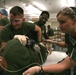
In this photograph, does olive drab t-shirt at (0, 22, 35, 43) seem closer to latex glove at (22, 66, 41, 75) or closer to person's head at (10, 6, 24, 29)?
person's head at (10, 6, 24, 29)

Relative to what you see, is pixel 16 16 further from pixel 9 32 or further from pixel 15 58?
pixel 15 58

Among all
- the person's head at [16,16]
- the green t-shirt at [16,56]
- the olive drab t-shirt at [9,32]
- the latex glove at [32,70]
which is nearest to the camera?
the latex glove at [32,70]

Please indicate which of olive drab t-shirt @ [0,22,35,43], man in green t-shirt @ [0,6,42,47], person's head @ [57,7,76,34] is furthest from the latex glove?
olive drab t-shirt @ [0,22,35,43]

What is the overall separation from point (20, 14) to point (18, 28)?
213 millimetres

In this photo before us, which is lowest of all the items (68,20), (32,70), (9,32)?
(32,70)

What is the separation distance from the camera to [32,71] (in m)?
1.19

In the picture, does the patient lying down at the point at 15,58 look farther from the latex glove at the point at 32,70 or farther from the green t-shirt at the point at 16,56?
the latex glove at the point at 32,70

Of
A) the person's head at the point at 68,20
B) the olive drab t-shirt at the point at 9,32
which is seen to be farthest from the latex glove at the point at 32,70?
the olive drab t-shirt at the point at 9,32

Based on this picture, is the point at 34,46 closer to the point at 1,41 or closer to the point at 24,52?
the point at 24,52

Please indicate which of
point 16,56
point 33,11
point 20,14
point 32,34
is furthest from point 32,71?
point 33,11

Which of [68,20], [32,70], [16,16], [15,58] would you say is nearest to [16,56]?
[15,58]

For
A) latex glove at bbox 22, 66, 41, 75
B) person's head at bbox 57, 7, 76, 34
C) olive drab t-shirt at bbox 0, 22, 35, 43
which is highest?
person's head at bbox 57, 7, 76, 34

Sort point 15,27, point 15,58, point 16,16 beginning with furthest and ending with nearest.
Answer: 1. point 15,27
2. point 16,16
3. point 15,58

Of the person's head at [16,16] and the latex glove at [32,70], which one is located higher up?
the person's head at [16,16]
